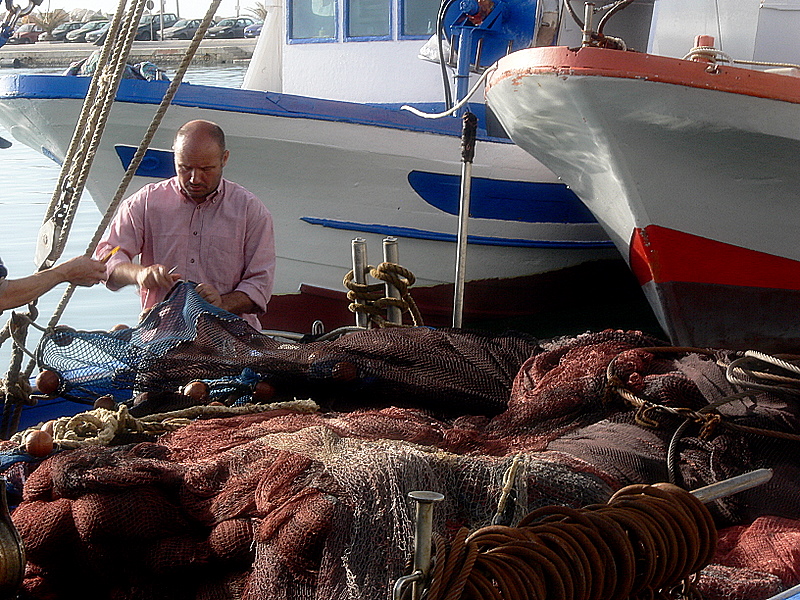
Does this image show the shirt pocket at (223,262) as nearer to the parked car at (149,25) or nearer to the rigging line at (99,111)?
the rigging line at (99,111)

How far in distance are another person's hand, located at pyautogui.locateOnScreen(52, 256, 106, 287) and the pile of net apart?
0.70 ft

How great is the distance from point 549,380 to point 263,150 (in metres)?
4.63

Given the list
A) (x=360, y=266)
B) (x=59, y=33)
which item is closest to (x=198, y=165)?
(x=360, y=266)

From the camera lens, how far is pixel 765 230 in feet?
18.2

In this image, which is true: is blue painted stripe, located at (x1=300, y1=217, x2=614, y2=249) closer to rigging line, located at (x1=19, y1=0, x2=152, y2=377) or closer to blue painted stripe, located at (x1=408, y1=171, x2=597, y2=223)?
blue painted stripe, located at (x1=408, y1=171, x2=597, y2=223)

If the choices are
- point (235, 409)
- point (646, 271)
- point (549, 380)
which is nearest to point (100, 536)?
point (235, 409)

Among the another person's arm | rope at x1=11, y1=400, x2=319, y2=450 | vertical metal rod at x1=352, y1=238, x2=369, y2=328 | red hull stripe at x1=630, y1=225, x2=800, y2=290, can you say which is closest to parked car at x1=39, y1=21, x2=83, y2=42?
red hull stripe at x1=630, y1=225, x2=800, y2=290

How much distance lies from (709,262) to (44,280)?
426 cm

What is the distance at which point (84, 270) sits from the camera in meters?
3.05

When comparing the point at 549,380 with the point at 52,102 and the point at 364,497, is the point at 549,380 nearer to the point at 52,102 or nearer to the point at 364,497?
the point at 364,497

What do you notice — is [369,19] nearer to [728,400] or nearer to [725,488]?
[728,400]

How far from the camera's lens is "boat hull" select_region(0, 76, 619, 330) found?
262 inches

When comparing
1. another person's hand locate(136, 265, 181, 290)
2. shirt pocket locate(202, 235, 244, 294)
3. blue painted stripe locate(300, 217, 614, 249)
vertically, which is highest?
another person's hand locate(136, 265, 181, 290)

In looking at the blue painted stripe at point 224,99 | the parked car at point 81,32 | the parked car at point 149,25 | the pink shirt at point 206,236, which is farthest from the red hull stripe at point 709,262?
the parked car at point 81,32
